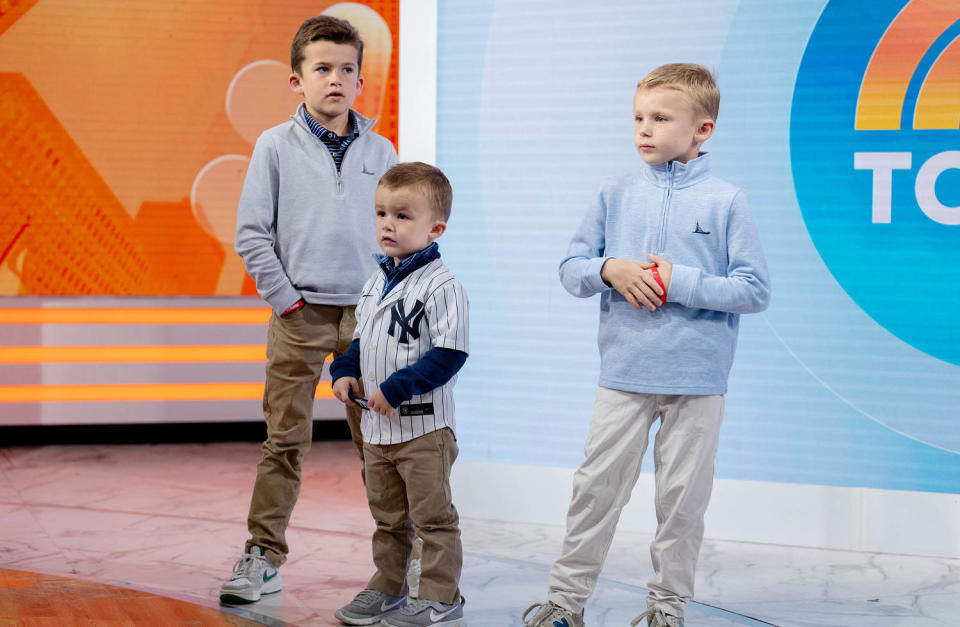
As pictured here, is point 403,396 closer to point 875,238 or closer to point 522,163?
point 522,163

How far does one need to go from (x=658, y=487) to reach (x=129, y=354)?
3.04 meters

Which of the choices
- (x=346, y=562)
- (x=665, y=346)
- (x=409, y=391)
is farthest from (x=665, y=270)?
(x=346, y=562)

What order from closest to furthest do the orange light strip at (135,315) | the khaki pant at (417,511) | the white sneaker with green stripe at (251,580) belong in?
the khaki pant at (417,511)
the white sneaker with green stripe at (251,580)
the orange light strip at (135,315)

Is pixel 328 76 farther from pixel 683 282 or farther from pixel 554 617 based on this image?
pixel 554 617

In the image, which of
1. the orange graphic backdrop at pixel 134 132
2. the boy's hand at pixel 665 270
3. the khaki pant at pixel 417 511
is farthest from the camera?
the orange graphic backdrop at pixel 134 132

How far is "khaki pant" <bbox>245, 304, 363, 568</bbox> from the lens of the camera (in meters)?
2.42

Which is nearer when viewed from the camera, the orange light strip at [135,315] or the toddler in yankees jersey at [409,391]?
the toddler in yankees jersey at [409,391]

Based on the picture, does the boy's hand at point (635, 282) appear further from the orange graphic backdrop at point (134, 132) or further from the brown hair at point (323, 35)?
the orange graphic backdrop at point (134, 132)

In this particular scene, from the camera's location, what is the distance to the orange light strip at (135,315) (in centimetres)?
434

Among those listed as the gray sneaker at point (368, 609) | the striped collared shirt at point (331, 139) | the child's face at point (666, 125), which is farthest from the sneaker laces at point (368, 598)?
the child's face at point (666, 125)

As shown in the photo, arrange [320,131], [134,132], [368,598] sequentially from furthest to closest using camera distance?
[134,132] → [320,131] → [368,598]

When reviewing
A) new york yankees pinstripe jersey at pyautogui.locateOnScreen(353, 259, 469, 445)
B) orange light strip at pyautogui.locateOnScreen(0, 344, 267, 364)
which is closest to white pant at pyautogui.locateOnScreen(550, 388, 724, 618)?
new york yankees pinstripe jersey at pyautogui.locateOnScreen(353, 259, 469, 445)

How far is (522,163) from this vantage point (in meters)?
3.16

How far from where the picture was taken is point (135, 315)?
174 inches
